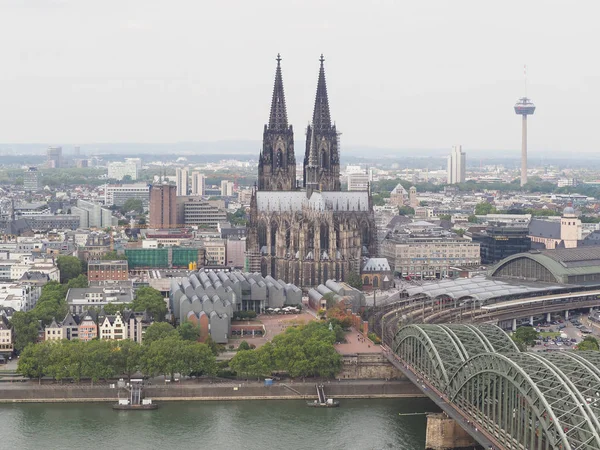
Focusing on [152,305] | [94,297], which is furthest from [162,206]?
[152,305]

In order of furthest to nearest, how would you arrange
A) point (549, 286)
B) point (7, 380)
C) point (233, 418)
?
point (549, 286), point (7, 380), point (233, 418)

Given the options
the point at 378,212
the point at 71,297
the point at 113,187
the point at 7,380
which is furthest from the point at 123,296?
the point at 113,187

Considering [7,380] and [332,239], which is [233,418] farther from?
[332,239]

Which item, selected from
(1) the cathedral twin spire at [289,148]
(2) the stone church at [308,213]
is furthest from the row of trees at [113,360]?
(1) the cathedral twin spire at [289,148]

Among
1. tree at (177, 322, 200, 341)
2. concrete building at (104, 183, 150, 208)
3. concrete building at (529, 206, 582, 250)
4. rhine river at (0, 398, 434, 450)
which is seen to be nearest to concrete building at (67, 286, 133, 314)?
tree at (177, 322, 200, 341)

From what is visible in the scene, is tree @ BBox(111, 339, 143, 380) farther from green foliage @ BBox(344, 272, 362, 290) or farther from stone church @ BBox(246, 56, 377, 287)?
stone church @ BBox(246, 56, 377, 287)

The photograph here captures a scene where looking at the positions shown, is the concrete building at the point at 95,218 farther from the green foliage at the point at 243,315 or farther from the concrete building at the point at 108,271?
the green foliage at the point at 243,315
